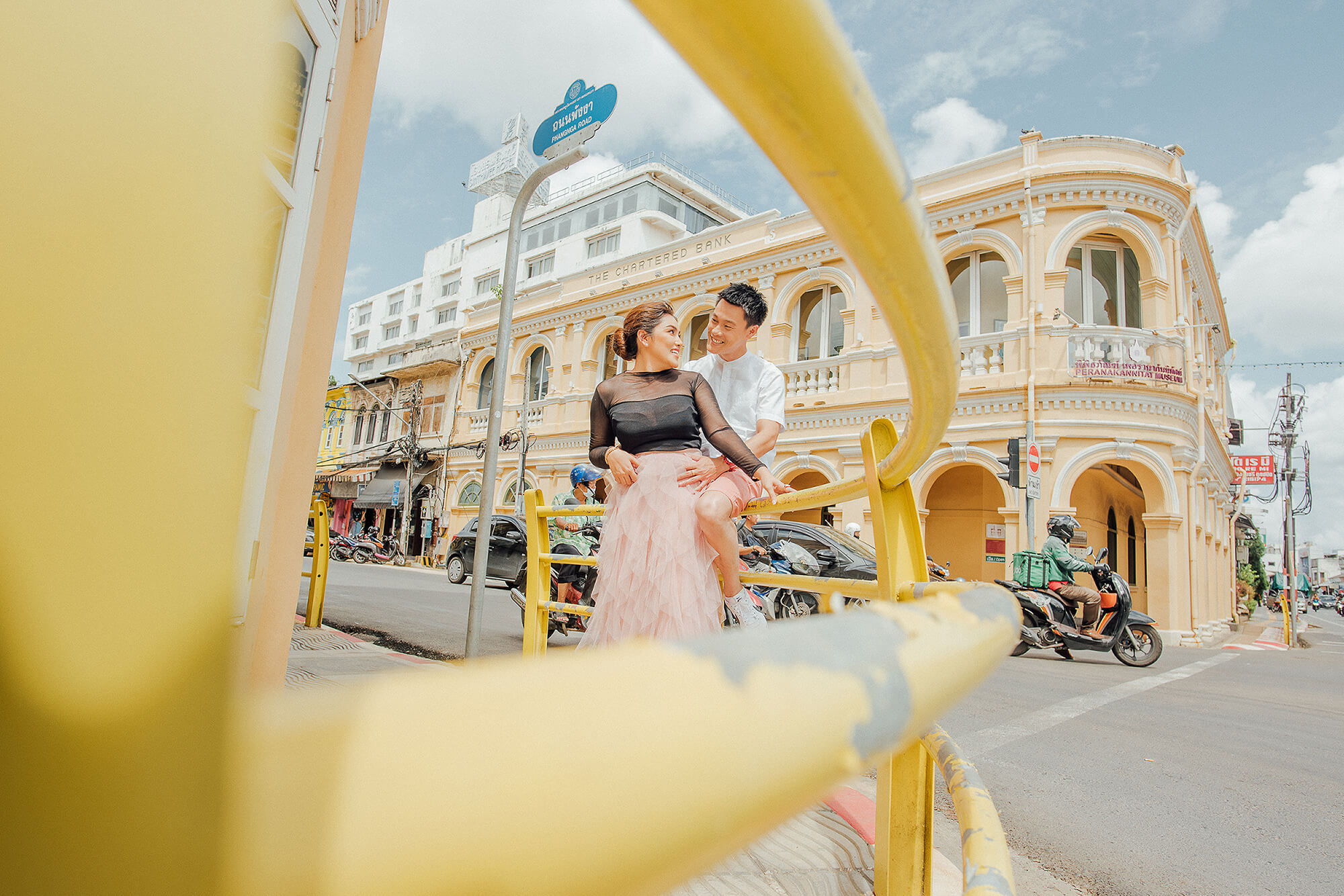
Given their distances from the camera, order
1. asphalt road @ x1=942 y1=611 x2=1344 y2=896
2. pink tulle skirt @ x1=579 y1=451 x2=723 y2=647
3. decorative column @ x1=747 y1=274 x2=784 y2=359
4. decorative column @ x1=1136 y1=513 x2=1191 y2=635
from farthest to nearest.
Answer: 1. decorative column @ x1=747 y1=274 x2=784 y2=359
2. decorative column @ x1=1136 y1=513 x2=1191 y2=635
3. asphalt road @ x1=942 y1=611 x2=1344 y2=896
4. pink tulle skirt @ x1=579 y1=451 x2=723 y2=647

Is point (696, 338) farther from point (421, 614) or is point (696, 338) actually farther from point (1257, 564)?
point (1257, 564)

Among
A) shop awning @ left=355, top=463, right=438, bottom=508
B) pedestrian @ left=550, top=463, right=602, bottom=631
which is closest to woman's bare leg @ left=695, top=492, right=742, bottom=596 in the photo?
pedestrian @ left=550, top=463, right=602, bottom=631

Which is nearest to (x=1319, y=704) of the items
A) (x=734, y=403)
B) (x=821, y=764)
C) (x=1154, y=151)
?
(x=734, y=403)

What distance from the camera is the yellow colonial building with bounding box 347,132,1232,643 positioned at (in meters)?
11.4

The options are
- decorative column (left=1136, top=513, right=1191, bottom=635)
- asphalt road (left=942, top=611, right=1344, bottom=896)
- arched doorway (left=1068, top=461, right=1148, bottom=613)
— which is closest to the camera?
asphalt road (left=942, top=611, right=1344, bottom=896)

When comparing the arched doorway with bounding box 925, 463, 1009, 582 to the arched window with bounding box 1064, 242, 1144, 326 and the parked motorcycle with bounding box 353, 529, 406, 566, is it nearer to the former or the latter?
the arched window with bounding box 1064, 242, 1144, 326

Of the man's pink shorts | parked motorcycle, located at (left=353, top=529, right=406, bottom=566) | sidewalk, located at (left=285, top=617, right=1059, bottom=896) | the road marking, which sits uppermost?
the man's pink shorts

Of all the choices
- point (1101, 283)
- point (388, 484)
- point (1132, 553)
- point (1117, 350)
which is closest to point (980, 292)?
point (1101, 283)

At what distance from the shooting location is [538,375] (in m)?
20.9

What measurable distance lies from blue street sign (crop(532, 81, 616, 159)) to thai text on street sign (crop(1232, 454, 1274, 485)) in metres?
25.6

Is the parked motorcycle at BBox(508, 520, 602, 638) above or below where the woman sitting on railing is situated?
below

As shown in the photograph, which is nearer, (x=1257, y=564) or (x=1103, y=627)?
(x=1103, y=627)

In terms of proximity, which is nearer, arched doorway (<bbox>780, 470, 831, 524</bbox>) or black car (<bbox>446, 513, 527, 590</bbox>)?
black car (<bbox>446, 513, 527, 590</bbox>)

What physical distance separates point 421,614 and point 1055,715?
5981 mm
